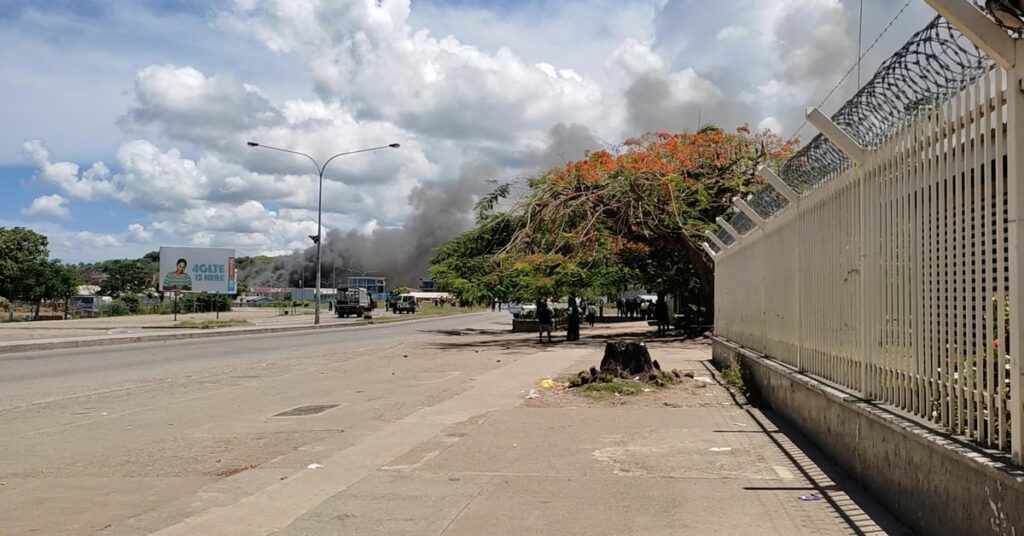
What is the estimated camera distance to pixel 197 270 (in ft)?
172

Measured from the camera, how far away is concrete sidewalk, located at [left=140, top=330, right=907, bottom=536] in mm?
5289

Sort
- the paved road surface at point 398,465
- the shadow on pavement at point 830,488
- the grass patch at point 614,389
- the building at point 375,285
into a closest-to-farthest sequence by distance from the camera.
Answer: the shadow on pavement at point 830,488 → the paved road surface at point 398,465 → the grass patch at point 614,389 → the building at point 375,285

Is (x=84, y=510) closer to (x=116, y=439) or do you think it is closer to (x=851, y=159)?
(x=116, y=439)

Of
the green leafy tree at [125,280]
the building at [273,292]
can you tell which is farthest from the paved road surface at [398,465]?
the building at [273,292]

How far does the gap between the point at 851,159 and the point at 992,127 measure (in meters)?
2.54

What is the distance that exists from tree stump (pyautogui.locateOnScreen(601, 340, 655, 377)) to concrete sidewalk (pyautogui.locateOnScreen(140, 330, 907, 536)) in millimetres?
2583

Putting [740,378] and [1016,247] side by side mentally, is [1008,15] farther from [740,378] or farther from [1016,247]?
[740,378]

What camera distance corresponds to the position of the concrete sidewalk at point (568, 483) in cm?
529

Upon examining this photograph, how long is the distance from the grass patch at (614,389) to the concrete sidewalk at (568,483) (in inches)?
57.6

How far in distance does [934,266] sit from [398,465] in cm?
451

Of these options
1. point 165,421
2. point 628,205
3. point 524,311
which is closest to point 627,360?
point 165,421

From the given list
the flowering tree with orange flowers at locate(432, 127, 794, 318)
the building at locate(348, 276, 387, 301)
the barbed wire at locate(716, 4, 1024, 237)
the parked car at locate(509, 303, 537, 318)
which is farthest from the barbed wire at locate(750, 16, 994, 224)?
the building at locate(348, 276, 387, 301)

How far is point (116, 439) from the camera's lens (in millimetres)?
9039

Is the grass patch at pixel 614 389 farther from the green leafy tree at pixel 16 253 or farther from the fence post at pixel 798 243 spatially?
the green leafy tree at pixel 16 253
